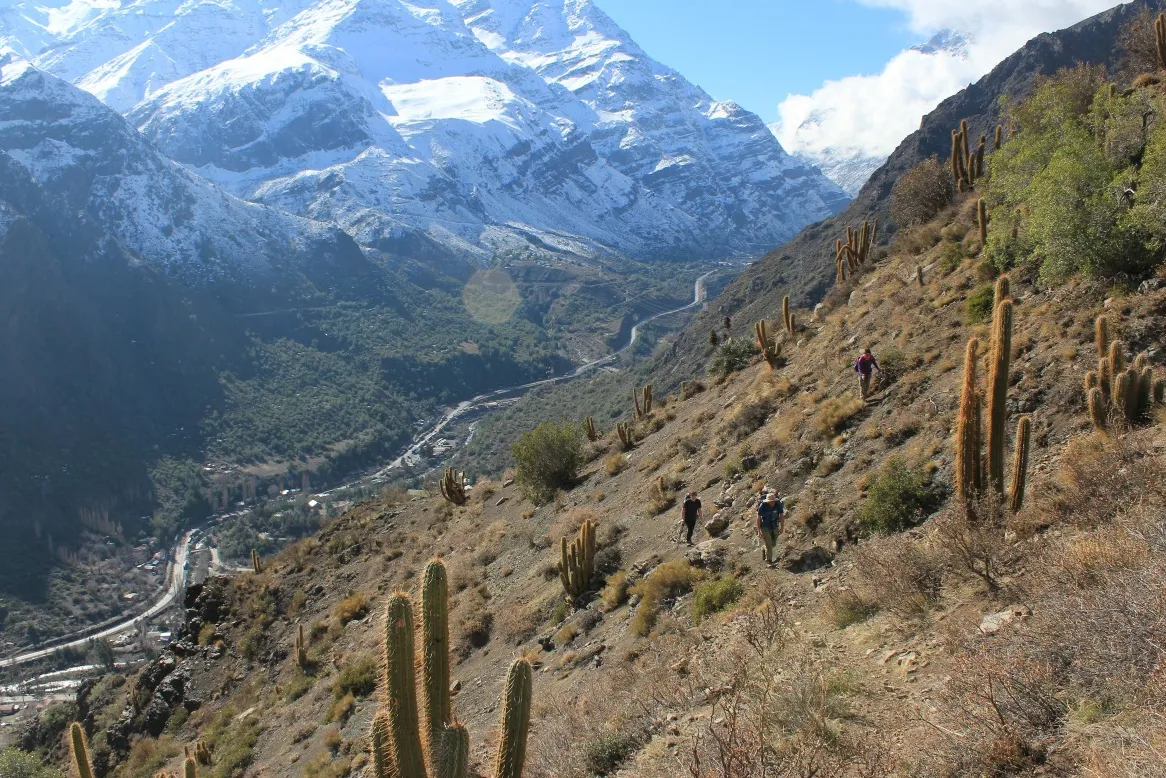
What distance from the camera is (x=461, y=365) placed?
186 metres

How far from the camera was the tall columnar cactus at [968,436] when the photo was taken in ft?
31.4

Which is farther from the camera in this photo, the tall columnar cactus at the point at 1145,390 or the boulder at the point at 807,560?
the boulder at the point at 807,560

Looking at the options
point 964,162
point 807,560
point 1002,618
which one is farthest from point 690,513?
point 964,162

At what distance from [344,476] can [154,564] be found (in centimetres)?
3529

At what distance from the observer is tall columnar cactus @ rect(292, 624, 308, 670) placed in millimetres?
22219

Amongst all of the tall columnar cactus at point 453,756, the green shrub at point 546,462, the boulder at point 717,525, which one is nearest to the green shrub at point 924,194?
the green shrub at point 546,462

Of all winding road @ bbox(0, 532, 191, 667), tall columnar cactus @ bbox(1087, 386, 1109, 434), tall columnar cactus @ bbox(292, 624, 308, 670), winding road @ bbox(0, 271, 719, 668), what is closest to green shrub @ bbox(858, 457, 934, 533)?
tall columnar cactus @ bbox(1087, 386, 1109, 434)

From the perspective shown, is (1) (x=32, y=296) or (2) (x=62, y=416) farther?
(1) (x=32, y=296)

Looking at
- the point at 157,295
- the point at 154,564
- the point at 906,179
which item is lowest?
the point at 154,564

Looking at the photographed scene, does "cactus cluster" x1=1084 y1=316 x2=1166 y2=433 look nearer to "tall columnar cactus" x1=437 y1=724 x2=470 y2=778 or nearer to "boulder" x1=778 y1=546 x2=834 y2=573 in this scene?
"boulder" x1=778 y1=546 x2=834 y2=573

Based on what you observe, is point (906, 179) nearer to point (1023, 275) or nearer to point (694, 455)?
point (1023, 275)

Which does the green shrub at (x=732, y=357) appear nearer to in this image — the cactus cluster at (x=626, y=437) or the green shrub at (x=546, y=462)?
the cactus cluster at (x=626, y=437)

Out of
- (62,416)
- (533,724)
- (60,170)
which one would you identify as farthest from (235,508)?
(60,170)

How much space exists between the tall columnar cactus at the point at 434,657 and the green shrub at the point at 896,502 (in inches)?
288
